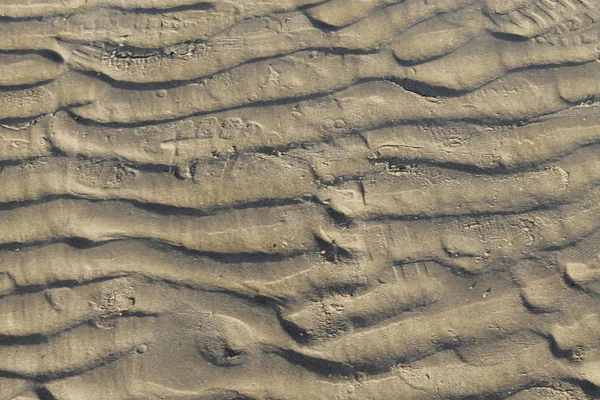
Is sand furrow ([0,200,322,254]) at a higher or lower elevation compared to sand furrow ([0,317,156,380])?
higher

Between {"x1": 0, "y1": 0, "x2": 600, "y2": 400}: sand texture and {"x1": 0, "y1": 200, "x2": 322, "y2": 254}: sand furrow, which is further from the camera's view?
{"x1": 0, "y1": 200, "x2": 322, "y2": 254}: sand furrow

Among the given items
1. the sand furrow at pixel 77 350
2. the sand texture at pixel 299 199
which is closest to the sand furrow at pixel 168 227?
the sand texture at pixel 299 199

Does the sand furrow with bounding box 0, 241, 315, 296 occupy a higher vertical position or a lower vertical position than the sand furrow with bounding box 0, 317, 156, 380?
higher

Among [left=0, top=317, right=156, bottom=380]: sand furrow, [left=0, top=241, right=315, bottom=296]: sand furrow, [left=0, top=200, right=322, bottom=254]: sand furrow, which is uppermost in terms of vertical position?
[left=0, top=200, right=322, bottom=254]: sand furrow

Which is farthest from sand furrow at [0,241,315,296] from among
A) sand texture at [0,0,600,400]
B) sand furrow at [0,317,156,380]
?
sand furrow at [0,317,156,380]

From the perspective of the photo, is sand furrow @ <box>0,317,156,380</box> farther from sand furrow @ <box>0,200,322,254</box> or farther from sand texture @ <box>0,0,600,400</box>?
sand furrow @ <box>0,200,322,254</box>

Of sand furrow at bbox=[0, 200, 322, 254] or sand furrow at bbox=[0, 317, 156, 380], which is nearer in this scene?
sand furrow at bbox=[0, 317, 156, 380]

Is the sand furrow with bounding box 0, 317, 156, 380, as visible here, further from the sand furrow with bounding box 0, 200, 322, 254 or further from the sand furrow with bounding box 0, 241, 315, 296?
the sand furrow with bounding box 0, 200, 322, 254

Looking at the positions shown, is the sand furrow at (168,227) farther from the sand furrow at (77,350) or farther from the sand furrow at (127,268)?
the sand furrow at (77,350)

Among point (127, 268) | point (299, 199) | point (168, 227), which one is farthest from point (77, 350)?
point (299, 199)
